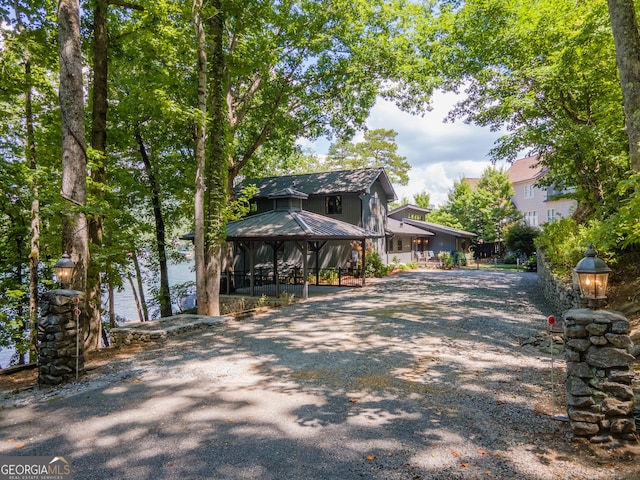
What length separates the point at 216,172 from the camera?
12.2m

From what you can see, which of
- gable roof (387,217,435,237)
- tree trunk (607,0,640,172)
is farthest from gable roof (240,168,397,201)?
tree trunk (607,0,640,172)

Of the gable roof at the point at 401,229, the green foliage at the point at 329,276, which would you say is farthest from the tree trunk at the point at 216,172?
the gable roof at the point at 401,229

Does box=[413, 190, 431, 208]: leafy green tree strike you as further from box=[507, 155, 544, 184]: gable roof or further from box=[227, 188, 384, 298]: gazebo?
box=[227, 188, 384, 298]: gazebo

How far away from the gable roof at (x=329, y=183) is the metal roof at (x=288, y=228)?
15.6 ft

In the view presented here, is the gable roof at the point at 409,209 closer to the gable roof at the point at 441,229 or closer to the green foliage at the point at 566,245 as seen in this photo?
the gable roof at the point at 441,229

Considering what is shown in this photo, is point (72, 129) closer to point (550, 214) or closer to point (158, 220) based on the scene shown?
point (158, 220)

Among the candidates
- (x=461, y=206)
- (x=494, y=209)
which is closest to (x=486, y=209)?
(x=494, y=209)

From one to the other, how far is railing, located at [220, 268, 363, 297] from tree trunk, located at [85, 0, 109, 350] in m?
7.83

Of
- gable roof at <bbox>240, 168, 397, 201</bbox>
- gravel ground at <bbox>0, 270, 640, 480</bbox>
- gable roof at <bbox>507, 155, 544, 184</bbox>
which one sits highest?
gable roof at <bbox>507, 155, 544, 184</bbox>

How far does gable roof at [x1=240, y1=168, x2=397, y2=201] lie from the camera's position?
920 inches

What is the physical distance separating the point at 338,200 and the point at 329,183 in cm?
144

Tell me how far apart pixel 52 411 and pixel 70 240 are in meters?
3.71

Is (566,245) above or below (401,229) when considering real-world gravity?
below

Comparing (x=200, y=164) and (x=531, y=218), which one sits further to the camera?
(x=531, y=218)
